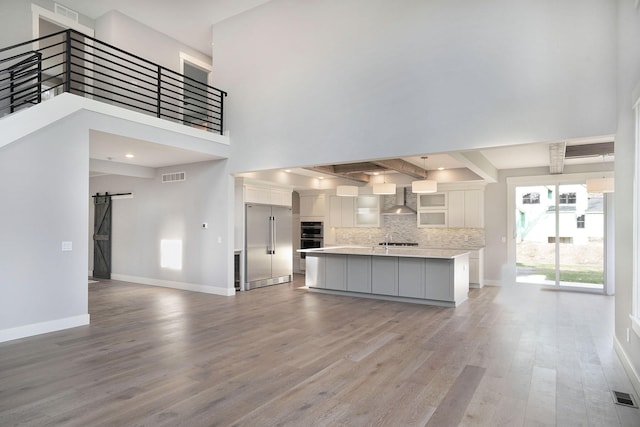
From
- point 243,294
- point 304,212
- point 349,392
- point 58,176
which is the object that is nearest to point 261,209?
point 243,294

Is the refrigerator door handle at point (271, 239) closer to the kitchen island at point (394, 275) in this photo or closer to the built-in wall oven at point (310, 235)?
the kitchen island at point (394, 275)

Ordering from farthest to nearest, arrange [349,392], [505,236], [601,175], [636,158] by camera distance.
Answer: [505,236] < [601,175] < [636,158] < [349,392]

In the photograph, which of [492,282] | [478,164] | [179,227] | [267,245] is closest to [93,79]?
[179,227]

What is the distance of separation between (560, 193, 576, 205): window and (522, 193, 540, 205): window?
476mm

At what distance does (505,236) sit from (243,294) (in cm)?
620

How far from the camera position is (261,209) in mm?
8609

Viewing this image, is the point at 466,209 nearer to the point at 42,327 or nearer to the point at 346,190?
the point at 346,190

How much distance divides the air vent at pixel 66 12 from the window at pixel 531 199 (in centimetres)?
1044

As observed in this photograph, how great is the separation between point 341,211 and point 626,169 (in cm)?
739

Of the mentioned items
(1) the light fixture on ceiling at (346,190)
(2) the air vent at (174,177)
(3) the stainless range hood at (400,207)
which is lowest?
(3) the stainless range hood at (400,207)

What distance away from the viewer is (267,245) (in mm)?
8703

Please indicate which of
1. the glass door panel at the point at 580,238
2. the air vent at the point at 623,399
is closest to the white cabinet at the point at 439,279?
the air vent at the point at 623,399

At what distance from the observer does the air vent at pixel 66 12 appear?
727 cm

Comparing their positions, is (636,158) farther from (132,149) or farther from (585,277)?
(132,149)
